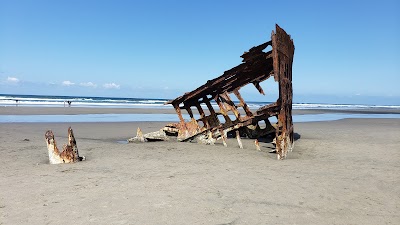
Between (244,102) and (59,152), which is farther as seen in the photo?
(244,102)

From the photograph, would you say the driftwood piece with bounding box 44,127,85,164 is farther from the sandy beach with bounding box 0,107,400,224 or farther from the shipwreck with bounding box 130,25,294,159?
the shipwreck with bounding box 130,25,294,159

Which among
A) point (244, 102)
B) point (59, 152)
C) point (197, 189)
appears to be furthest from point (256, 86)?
point (197, 189)

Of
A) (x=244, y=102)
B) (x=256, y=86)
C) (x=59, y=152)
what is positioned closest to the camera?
(x=59, y=152)

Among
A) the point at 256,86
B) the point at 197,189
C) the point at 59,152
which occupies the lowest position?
the point at 197,189

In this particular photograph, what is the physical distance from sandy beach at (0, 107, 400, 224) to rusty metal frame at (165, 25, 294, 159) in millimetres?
1533

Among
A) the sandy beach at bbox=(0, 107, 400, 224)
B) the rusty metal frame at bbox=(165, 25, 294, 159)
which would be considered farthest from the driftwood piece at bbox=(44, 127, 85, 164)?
the rusty metal frame at bbox=(165, 25, 294, 159)

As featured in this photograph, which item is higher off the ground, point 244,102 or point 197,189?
point 244,102

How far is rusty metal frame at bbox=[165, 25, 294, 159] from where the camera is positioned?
689cm

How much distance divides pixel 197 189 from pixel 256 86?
628 cm

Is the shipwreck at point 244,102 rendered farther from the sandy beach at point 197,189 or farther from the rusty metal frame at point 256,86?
the sandy beach at point 197,189

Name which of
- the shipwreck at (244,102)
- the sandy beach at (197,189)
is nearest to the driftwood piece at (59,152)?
the sandy beach at (197,189)

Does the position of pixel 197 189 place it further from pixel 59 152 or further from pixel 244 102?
pixel 244 102

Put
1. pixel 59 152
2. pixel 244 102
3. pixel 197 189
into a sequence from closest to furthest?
pixel 197 189, pixel 59 152, pixel 244 102

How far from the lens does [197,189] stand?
396cm
